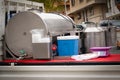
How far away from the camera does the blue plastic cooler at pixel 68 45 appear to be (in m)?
2.44

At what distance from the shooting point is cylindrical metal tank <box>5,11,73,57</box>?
246cm

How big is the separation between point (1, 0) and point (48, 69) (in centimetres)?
97

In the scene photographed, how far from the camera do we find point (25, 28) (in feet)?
8.34

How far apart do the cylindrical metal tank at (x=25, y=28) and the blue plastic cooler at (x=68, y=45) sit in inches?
5.5

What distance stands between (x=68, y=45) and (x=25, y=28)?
47 cm

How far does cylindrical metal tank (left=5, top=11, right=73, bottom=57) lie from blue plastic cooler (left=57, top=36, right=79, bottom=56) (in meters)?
0.14

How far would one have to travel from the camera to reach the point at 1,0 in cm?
263

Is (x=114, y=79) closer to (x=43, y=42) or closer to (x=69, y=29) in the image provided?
(x=43, y=42)

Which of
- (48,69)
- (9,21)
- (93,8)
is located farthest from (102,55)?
(93,8)

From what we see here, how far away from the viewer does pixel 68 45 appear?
2455 mm

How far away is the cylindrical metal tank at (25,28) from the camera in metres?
2.46

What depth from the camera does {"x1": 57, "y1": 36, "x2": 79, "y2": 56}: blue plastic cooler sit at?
8.00 feet

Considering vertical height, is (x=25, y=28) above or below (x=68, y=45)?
above

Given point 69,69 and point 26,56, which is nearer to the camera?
point 69,69
